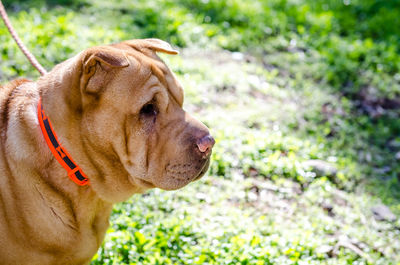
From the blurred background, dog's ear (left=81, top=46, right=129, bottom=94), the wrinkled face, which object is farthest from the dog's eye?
the blurred background

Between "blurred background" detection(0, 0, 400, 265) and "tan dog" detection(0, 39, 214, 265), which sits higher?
"tan dog" detection(0, 39, 214, 265)

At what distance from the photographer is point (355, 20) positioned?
27.4 feet

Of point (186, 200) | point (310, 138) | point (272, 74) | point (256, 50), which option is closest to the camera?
point (186, 200)

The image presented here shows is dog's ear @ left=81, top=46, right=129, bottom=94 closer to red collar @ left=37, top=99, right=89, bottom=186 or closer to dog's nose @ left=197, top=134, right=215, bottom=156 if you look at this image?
red collar @ left=37, top=99, right=89, bottom=186

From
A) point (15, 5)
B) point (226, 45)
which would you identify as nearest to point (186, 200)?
point (226, 45)

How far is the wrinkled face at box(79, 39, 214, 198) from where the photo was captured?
2.76m

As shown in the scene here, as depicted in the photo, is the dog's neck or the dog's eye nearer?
the dog's neck

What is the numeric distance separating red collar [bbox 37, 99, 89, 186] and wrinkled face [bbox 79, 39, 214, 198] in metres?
0.16

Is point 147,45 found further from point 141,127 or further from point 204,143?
point 204,143

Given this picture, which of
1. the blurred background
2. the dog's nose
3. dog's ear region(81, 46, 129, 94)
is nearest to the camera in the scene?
dog's ear region(81, 46, 129, 94)

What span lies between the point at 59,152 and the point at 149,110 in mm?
578

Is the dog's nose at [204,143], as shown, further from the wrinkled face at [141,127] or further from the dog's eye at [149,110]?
the dog's eye at [149,110]

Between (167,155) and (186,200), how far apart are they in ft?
5.41

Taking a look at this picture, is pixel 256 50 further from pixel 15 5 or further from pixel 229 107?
pixel 15 5
